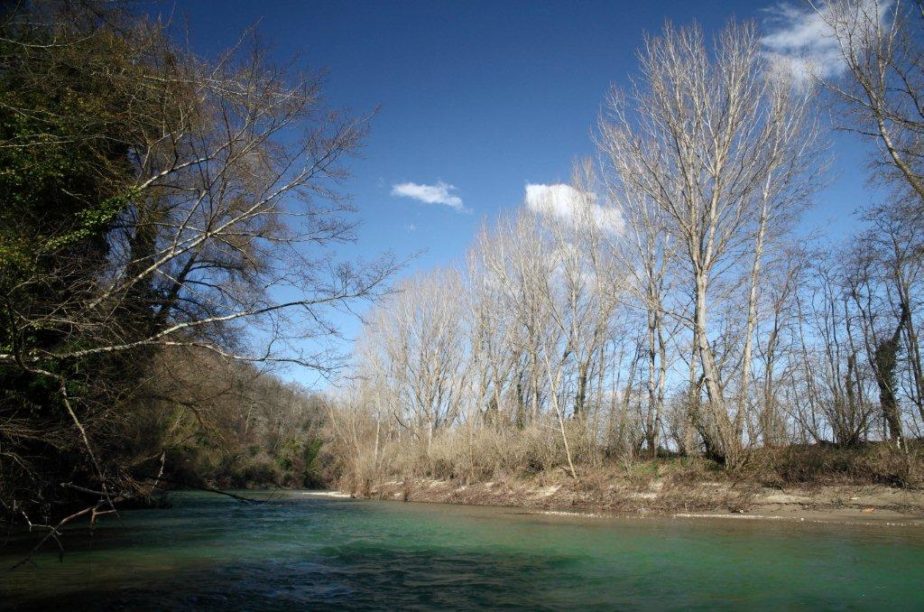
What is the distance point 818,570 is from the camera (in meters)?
6.81

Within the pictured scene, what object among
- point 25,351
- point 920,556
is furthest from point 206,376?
point 920,556

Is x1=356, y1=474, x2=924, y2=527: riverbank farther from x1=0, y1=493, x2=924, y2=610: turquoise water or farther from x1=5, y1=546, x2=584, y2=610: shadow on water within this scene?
x1=5, y1=546, x2=584, y2=610: shadow on water

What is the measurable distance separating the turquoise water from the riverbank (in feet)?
4.54

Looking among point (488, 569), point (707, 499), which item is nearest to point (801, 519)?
point (707, 499)

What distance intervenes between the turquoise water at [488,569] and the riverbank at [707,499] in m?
1.38

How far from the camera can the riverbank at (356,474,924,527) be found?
11735 millimetres

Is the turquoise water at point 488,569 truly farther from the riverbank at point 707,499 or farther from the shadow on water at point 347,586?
the riverbank at point 707,499

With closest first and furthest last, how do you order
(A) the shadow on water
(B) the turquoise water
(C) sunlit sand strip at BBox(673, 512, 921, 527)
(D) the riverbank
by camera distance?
(A) the shadow on water → (B) the turquoise water → (C) sunlit sand strip at BBox(673, 512, 921, 527) → (D) the riverbank

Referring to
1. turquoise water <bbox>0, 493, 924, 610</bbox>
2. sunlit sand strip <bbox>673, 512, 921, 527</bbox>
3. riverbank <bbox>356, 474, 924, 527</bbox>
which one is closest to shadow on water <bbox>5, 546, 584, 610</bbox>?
turquoise water <bbox>0, 493, 924, 610</bbox>

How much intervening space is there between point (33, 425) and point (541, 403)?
22117mm

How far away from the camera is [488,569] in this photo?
24.1 feet

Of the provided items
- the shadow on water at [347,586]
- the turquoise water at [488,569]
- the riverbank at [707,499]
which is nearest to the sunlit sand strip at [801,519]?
the riverbank at [707,499]

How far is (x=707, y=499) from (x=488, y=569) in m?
9.33

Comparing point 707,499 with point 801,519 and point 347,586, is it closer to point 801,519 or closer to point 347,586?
point 801,519
